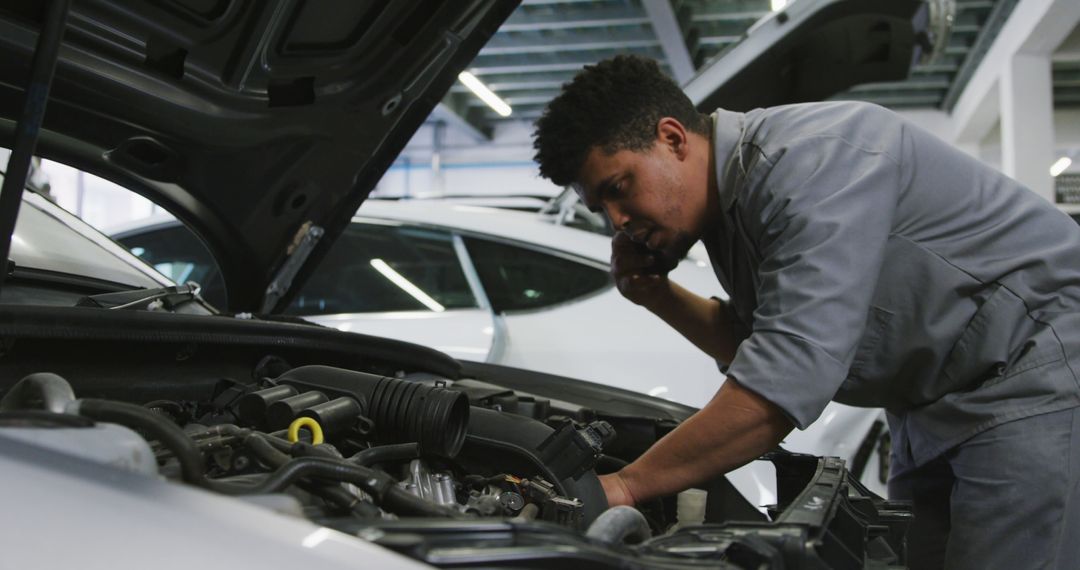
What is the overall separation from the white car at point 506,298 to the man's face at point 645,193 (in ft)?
4.52

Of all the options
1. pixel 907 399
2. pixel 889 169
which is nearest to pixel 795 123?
pixel 889 169

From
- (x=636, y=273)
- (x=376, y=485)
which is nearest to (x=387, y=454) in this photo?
(x=376, y=485)

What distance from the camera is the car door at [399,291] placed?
11.3 ft

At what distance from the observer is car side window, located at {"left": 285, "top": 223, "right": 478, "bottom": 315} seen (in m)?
3.63

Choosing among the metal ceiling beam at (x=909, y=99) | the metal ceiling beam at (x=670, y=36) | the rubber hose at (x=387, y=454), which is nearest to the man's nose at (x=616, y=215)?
the rubber hose at (x=387, y=454)

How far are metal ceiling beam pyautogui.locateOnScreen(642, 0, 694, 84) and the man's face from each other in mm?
6178

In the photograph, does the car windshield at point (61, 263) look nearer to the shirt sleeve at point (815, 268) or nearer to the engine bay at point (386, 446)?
the engine bay at point (386, 446)

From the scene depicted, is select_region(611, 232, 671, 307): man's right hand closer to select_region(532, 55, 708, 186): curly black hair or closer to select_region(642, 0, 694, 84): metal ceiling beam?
select_region(532, 55, 708, 186): curly black hair

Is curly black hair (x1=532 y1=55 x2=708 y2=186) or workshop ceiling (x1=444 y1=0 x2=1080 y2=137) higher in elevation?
workshop ceiling (x1=444 y1=0 x2=1080 y2=137)

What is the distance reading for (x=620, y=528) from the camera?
1.01 m

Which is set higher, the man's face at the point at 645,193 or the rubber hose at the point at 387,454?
the man's face at the point at 645,193

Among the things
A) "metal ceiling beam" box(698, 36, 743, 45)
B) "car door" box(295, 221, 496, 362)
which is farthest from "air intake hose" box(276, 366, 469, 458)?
"metal ceiling beam" box(698, 36, 743, 45)

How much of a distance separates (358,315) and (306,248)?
1.22 meters

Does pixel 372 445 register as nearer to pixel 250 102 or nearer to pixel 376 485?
pixel 376 485
